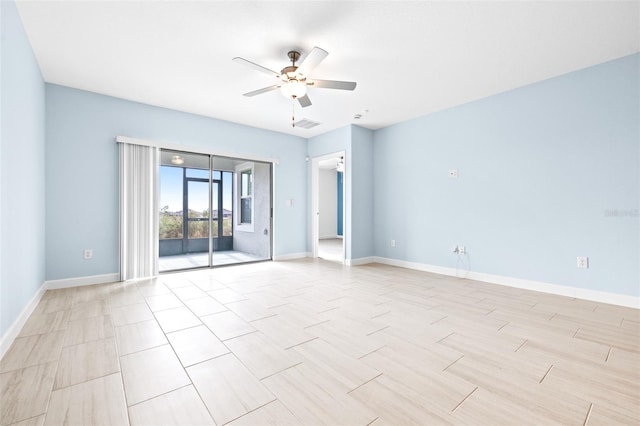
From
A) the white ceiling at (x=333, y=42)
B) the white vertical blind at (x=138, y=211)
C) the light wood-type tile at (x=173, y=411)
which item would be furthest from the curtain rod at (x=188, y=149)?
the light wood-type tile at (x=173, y=411)

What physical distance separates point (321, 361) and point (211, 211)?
13.2 feet

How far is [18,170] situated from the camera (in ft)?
8.20

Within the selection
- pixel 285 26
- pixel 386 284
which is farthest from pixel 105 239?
pixel 386 284

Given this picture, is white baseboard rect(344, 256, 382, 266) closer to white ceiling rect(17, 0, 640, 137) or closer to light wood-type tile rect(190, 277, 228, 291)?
light wood-type tile rect(190, 277, 228, 291)

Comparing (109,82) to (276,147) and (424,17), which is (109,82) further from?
(424,17)

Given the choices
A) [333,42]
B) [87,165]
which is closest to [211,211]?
[87,165]

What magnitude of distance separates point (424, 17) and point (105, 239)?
16.3 ft

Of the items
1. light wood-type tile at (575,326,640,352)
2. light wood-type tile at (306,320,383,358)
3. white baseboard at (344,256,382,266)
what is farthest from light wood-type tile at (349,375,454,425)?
white baseboard at (344,256,382,266)

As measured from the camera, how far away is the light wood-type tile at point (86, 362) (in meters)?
1.74

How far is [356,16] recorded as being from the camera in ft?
8.02

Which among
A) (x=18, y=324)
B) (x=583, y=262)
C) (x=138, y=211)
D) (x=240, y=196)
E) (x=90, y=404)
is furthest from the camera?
(x=240, y=196)

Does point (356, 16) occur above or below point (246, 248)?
above

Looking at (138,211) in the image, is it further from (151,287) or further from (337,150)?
(337,150)

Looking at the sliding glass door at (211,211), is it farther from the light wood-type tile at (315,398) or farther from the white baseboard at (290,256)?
the light wood-type tile at (315,398)
